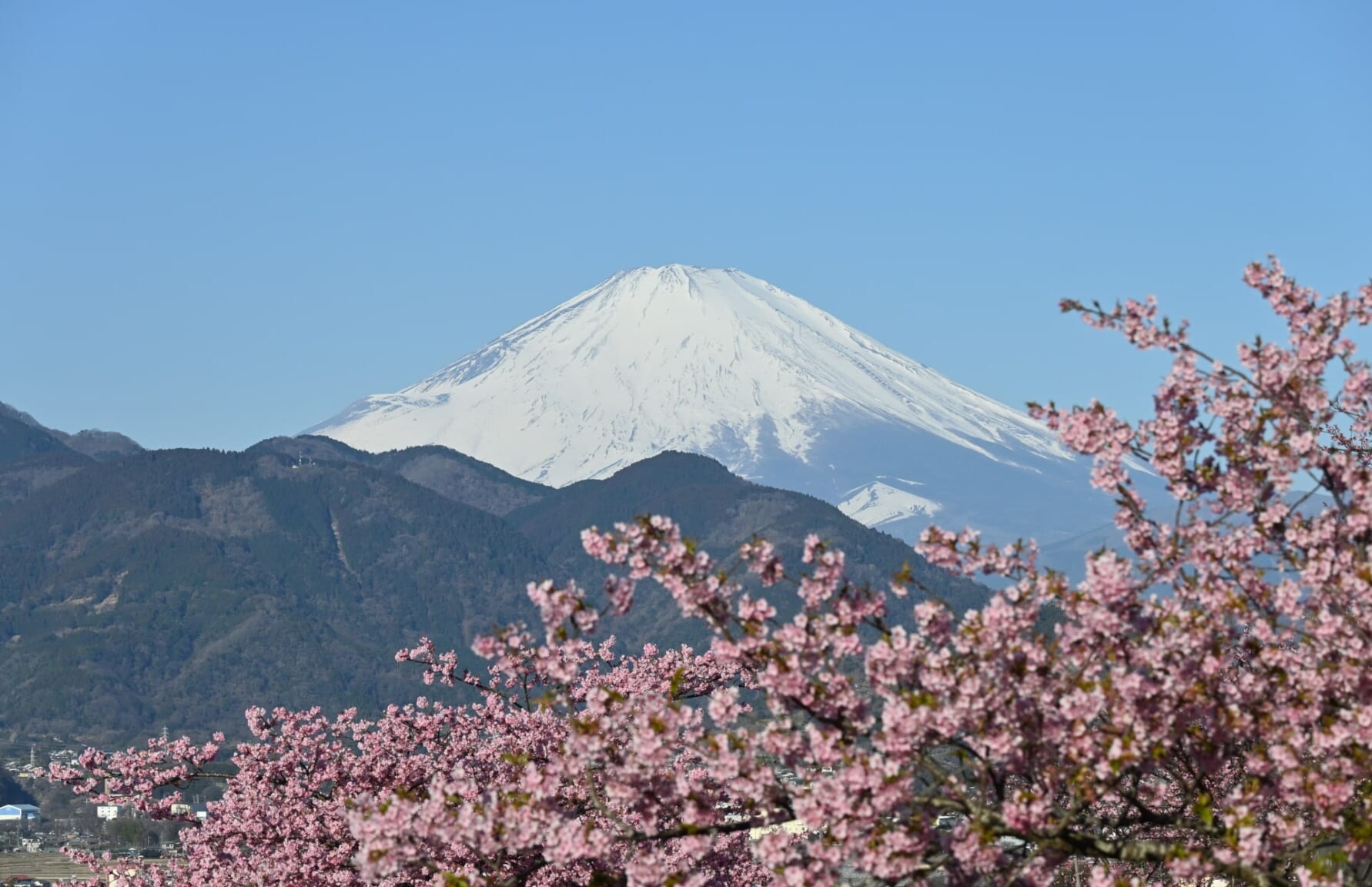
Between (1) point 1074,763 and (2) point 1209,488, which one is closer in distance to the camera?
(1) point 1074,763

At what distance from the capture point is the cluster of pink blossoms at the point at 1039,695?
A: 1027 centimetres

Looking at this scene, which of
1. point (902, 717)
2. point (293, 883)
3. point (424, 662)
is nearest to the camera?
point (902, 717)

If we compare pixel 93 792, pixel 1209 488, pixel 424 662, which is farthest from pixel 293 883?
pixel 1209 488

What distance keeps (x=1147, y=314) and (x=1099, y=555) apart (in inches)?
118

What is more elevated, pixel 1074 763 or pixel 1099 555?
pixel 1099 555

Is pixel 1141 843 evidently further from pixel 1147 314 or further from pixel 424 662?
pixel 424 662

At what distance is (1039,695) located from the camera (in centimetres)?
1054

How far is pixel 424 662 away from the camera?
2380 centimetres

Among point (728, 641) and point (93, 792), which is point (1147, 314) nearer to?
point (728, 641)

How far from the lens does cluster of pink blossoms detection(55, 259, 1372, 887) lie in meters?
10.3

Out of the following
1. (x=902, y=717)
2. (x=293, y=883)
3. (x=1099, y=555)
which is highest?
(x=1099, y=555)

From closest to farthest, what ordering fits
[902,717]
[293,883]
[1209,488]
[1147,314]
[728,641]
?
[902,717] → [728,641] → [1209,488] → [1147,314] → [293,883]

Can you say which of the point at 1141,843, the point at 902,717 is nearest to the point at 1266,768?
the point at 1141,843

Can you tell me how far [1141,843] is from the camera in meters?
10.6
